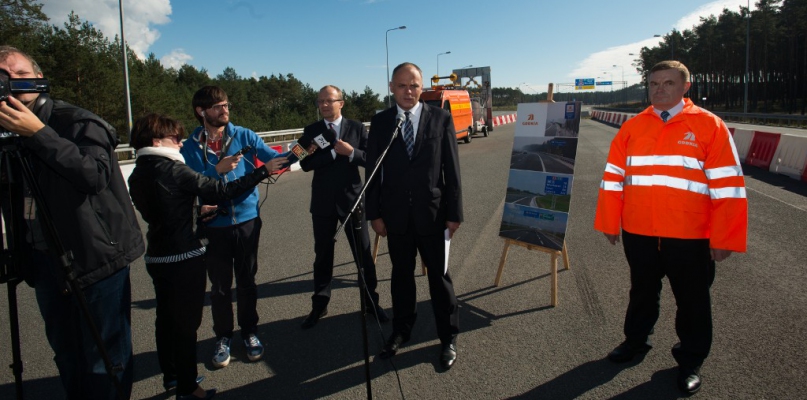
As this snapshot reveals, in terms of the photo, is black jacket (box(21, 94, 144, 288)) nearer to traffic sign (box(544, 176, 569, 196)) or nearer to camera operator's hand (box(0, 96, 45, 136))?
camera operator's hand (box(0, 96, 45, 136))

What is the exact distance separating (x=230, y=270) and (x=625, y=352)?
2.96 meters

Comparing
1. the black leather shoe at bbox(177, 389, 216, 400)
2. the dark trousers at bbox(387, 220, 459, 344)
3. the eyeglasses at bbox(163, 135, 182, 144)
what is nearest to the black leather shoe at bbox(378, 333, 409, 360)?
the dark trousers at bbox(387, 220, 459, 344)

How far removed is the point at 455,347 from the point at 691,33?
76.1 m

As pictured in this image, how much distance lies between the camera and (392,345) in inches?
138

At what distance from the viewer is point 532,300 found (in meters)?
4.41

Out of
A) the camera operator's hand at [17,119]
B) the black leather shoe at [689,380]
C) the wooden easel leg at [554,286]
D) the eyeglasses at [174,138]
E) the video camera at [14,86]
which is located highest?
the video camera at [14,86]

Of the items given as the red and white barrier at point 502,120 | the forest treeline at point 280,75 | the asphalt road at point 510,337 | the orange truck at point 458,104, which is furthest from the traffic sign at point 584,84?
the asphalt road at point 510,337

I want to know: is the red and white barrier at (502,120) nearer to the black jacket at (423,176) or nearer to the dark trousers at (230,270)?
the black jacket at (423,176)

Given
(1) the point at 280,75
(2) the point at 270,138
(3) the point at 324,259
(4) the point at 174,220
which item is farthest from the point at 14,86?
(1) the point at 280,75

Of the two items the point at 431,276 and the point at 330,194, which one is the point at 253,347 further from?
the point at 431,276

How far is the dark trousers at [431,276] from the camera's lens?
134 inches

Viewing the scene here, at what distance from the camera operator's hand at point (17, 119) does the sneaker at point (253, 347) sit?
2165 millimetres

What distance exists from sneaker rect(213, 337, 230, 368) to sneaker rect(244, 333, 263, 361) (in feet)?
0.47

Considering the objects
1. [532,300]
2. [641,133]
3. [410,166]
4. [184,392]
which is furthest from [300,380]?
[641,133]
